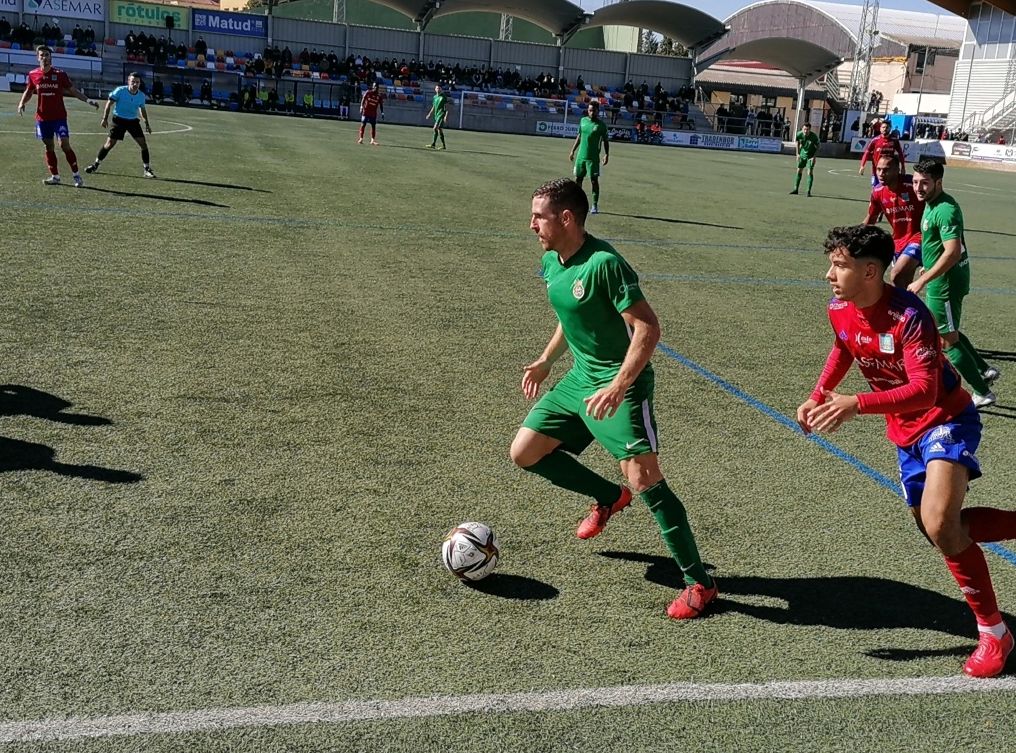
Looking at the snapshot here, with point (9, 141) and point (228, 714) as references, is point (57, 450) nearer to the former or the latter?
point (228, 714)

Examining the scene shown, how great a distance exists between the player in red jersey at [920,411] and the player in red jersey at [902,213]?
5.15m

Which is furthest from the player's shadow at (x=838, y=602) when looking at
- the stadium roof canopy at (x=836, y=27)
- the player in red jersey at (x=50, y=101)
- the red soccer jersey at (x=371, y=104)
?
the stadium roof canopy at (x=836, y=27)

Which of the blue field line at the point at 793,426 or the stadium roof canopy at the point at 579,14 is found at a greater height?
the stadium roof canopy at the point at 579,14

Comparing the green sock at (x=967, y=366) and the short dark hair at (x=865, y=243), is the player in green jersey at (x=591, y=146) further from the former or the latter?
the short dark hair at (x=865, y=243)

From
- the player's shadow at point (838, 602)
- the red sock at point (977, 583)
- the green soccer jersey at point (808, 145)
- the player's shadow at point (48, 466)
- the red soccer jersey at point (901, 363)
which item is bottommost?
the player's shadow at point (838, 602)

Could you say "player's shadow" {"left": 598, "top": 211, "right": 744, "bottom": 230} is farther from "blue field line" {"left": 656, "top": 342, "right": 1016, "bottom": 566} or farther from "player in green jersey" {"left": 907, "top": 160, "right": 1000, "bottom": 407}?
"player in green jersey" {"left": 907, "top": 160, "right": 1000, "bottom": 407}

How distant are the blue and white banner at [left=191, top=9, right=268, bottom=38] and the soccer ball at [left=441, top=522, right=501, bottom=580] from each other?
5779 centimetres

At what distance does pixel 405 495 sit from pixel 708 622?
2.03m

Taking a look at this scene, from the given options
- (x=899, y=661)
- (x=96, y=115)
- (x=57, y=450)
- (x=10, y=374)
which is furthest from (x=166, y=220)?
(x=96, y=115)

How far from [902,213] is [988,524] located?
19.6 feet

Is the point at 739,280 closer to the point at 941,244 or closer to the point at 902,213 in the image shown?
the point at 902,213

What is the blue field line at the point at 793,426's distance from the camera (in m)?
5.43

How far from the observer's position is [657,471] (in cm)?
448

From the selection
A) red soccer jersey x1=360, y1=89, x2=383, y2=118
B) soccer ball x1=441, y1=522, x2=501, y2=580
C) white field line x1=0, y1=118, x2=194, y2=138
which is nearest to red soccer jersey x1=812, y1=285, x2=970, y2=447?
soccer ball x1=441, y1=522, x2=501, y2=580
